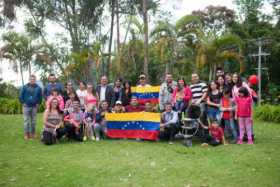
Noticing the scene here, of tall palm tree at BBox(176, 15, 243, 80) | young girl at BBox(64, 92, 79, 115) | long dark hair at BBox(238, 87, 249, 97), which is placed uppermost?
tall palm tree at BBox(176, 15, 243, 80)

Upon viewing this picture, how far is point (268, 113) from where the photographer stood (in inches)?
613

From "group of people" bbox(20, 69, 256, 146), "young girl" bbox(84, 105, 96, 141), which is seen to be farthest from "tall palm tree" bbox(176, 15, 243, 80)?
"young girl" bbox(84, 105, 96, 141)

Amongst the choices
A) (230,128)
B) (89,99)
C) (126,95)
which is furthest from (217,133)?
(89,99)

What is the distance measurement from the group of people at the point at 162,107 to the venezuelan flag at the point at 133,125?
0.53 feet

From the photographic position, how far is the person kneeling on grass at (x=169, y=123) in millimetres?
10304

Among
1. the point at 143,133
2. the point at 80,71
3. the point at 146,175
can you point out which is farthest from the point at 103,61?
the point at 146,175

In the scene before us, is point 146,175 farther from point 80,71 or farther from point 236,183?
point 80,71

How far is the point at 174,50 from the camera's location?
20.5m

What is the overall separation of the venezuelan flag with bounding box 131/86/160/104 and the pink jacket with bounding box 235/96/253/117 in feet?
8.23

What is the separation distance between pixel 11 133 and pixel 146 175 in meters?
6.89

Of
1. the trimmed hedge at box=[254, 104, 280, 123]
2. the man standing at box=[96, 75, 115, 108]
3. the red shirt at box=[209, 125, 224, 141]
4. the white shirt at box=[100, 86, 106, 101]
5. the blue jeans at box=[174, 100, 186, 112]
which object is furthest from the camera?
the trimmed hedge at box=[254, 104, 280, 123]

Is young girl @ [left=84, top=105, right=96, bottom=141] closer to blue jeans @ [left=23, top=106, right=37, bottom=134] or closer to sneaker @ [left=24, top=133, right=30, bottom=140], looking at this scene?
blue jeans @ [left=23, top=106, right=37, bottom=134]

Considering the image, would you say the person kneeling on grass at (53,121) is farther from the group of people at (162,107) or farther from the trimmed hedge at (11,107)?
the trimmed hedge at (11,107)

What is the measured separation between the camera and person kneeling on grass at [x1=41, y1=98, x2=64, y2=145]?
10.3 m
